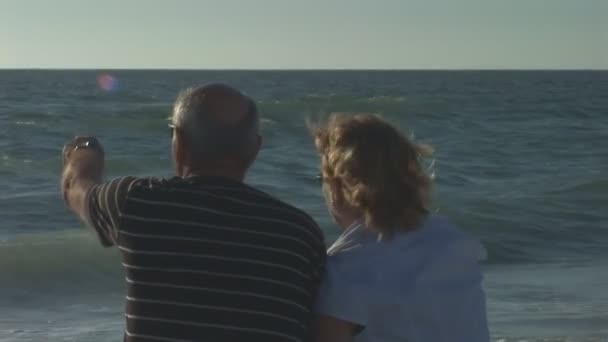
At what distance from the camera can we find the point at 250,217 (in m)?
2.62

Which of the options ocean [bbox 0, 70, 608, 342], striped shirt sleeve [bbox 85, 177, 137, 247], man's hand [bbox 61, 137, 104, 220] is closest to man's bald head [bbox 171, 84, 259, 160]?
striped shirt sleeve [bbox 85, 177, 137, 247]

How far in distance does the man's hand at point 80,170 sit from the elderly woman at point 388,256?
0.51 meters

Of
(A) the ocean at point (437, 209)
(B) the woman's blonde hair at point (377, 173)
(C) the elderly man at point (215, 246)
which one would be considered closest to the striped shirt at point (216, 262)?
(C) the elderly man at point (215, 246)

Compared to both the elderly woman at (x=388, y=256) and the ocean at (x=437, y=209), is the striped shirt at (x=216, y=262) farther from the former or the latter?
the ocean at (x=437, y=209)

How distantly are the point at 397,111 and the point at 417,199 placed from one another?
107ft

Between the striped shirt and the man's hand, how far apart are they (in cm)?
17

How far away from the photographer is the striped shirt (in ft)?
8.54

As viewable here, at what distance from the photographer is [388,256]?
2.66 m

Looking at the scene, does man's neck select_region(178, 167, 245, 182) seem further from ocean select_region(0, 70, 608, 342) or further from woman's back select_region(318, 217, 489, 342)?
ocean select_region(0, 70, 608, 342)

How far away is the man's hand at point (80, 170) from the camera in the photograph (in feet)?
9.14

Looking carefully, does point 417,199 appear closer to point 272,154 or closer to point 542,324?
point 542,324

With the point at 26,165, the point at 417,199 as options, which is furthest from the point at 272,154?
the point at 417,199

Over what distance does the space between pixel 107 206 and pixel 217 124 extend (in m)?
0.29

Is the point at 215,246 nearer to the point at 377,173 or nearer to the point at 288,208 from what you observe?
the point at 288,208
